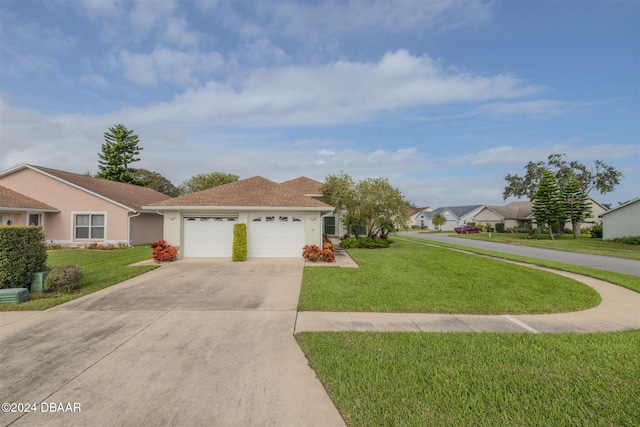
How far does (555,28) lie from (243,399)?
15116mm

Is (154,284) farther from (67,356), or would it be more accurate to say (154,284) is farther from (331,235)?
(331,235)

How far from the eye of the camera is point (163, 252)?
39.5 ft

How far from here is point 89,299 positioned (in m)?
6.82

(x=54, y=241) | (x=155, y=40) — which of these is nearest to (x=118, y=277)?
(x=155, y=40)

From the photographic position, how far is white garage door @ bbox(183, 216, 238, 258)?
13.2 meters

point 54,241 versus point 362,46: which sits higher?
point 362,46

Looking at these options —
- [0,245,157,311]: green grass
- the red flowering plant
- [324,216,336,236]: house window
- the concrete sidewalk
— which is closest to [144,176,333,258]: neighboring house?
the red flowering plant

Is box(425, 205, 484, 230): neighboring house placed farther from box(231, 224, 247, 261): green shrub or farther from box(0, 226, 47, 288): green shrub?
box(0, 226, 47, 288): green shrub

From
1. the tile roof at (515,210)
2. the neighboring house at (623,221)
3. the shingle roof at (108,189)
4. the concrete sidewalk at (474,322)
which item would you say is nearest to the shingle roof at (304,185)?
the shingle roof at (108,189)

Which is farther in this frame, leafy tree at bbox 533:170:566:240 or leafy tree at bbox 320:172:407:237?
leafy tree at bbox 533:170:566:240

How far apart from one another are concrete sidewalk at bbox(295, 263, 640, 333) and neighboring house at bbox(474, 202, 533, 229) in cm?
5023

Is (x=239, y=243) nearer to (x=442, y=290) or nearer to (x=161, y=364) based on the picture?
(x=442, y=290)

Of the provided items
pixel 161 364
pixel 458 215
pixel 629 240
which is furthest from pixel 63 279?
pixel 458 215

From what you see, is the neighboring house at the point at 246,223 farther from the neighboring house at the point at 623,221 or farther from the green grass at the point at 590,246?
the neighboring house at the point at 623,221
